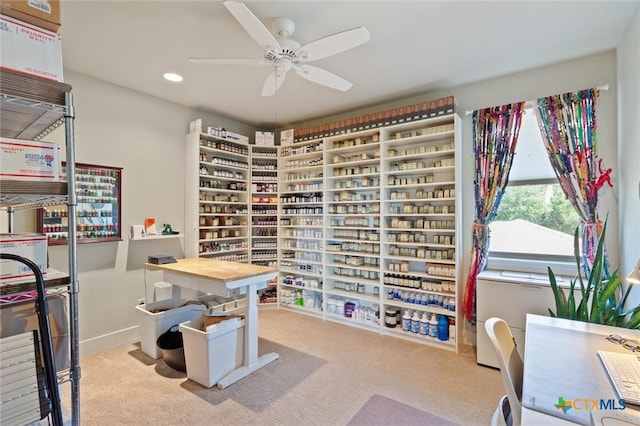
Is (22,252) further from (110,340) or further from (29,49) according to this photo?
(110,340)

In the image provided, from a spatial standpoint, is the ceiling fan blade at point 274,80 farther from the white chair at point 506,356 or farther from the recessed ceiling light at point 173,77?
the white chair at point 506,356

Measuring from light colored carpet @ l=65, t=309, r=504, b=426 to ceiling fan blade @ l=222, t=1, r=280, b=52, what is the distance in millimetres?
2557

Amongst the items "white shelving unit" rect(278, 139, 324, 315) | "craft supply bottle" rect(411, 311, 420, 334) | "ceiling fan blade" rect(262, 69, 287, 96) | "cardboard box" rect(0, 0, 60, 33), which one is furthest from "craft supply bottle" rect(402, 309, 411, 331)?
"cardboard box" rect(0, 0, 60, 33)

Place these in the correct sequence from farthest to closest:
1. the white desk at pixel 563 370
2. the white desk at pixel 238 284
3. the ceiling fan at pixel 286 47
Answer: the white desk at pixel 238 284 < the ceiling fan at pixel 286 47 < the white desk at pixel 563 370

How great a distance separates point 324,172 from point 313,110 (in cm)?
91

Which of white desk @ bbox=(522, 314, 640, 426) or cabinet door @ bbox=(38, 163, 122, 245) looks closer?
white desk @ bbox=(522, 314, 640, 426)

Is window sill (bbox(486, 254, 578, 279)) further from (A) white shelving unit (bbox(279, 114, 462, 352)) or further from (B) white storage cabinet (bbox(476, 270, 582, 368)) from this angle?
(A) white shelving unit (bbox(279, 114, 462, 352))

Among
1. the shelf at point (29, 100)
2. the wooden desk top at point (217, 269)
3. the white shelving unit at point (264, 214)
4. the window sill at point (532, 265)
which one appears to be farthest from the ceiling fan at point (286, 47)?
the window sill at point (532, 265)

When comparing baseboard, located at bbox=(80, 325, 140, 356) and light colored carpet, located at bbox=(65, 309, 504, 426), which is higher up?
baseboard, located at bbox=(80, 325, 140, 356)

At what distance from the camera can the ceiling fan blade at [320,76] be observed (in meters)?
2.21

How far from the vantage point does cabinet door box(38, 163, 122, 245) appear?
2.84 metres

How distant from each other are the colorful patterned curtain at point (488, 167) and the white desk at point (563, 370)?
1225 millimetres


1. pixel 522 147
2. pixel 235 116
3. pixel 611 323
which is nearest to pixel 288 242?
pixel 235 116

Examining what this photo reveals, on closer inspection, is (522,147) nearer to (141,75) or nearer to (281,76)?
(281,76)
